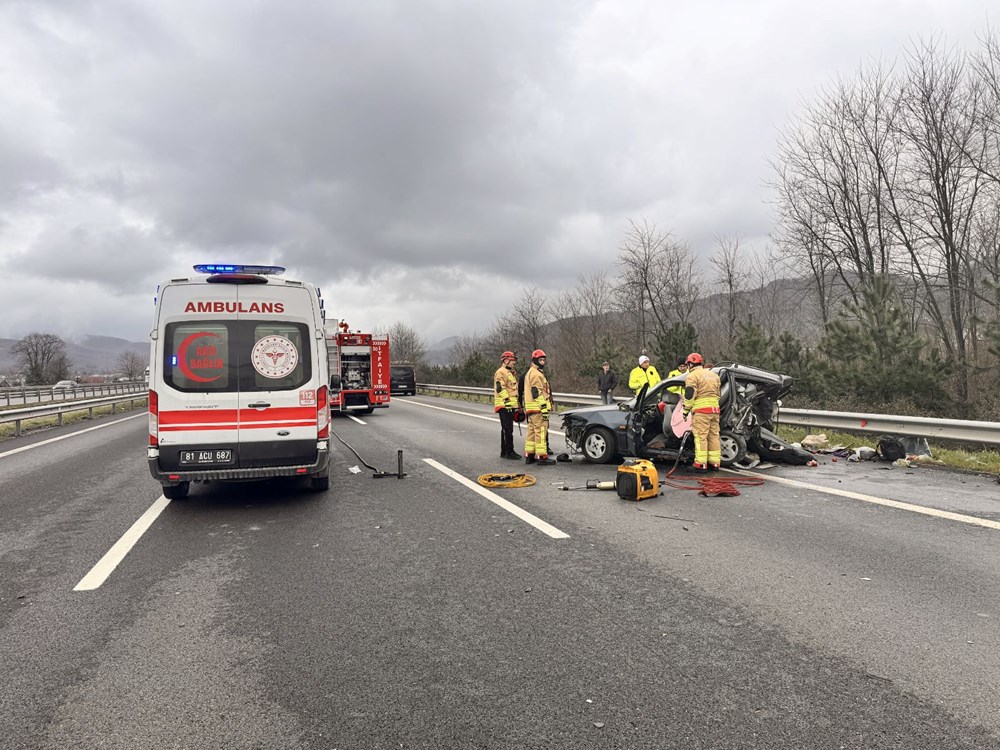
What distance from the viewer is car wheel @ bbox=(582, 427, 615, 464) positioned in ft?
31.8

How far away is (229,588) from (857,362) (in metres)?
14.9

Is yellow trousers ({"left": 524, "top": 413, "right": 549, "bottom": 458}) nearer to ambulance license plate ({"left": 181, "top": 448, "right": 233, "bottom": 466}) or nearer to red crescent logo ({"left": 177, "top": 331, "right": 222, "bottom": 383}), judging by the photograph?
ambulance license plate ({"left": 181, "top": 448, "right": 233, "bottom": 466})

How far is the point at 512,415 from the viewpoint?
34.1 feet

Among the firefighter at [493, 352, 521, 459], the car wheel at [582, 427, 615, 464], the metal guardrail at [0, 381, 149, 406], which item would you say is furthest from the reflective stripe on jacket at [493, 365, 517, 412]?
the metal guardrail at [0, 381, 149, 406]

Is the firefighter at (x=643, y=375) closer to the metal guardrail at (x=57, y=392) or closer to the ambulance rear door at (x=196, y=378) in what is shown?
the ambulance rear door at (x=196, y=378)

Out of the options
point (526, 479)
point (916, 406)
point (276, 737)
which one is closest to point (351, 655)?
point (276, 737)

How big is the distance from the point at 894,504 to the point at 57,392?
48.1 meters

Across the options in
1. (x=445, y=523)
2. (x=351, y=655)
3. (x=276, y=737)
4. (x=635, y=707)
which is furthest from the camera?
(x=445, y=523)

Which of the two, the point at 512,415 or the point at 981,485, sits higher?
the point at 512,415

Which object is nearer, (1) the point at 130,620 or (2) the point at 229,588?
(1) the point at 130,620

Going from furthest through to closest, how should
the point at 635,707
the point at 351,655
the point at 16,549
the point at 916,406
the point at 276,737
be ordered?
the point at 916,406 → the point at 16,549 → the point at 351,655 → the point at 635,707 → the point at 276,737

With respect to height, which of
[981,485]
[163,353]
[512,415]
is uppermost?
[163,353]

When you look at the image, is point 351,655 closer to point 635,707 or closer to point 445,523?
point 635,707

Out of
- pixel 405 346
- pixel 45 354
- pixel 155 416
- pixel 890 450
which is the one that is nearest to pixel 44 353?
pixel 45 354
